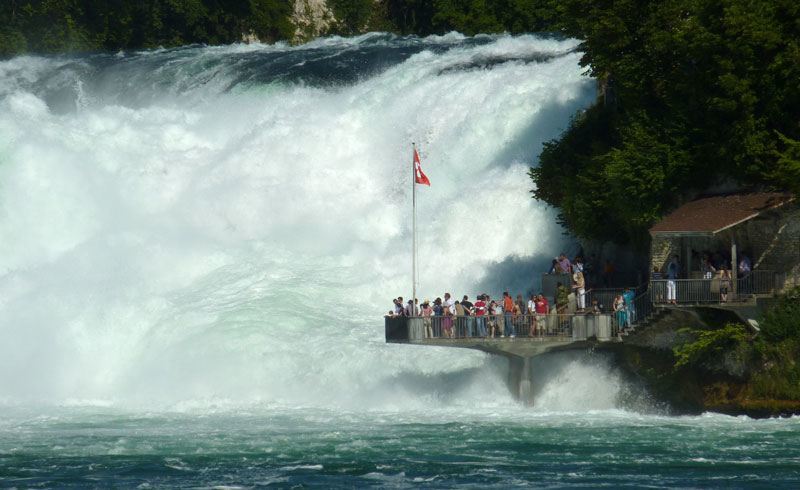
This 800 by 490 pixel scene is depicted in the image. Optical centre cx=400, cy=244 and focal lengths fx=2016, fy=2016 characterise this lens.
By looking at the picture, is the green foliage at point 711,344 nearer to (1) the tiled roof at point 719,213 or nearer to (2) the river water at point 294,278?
(2) the river water at point 294,278

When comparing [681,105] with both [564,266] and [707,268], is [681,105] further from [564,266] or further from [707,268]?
[564,266]

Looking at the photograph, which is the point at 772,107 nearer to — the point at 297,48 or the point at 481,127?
the point at 481,127

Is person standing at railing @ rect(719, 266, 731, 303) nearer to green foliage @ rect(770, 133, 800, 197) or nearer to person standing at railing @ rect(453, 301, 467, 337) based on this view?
green foliage @ rect(770, 133, 800, 197)

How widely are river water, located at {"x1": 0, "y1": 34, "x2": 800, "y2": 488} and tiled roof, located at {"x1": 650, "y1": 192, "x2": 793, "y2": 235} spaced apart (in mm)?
4235

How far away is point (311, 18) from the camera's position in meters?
101

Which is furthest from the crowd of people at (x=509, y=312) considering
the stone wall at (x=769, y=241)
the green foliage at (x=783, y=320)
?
the green foliage at (x=783, y=320)

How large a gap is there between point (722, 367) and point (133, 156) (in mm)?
28583

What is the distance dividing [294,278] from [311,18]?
44676 millimetres

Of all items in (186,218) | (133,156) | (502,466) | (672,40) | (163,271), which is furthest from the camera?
(133,156)

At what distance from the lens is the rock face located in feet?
328

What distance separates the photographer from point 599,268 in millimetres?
51656

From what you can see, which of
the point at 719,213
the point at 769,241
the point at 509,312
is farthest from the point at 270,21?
the point at 769,241

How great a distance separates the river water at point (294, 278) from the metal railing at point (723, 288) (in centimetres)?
273

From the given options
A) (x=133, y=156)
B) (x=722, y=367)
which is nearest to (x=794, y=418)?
(x=722, y=367)
